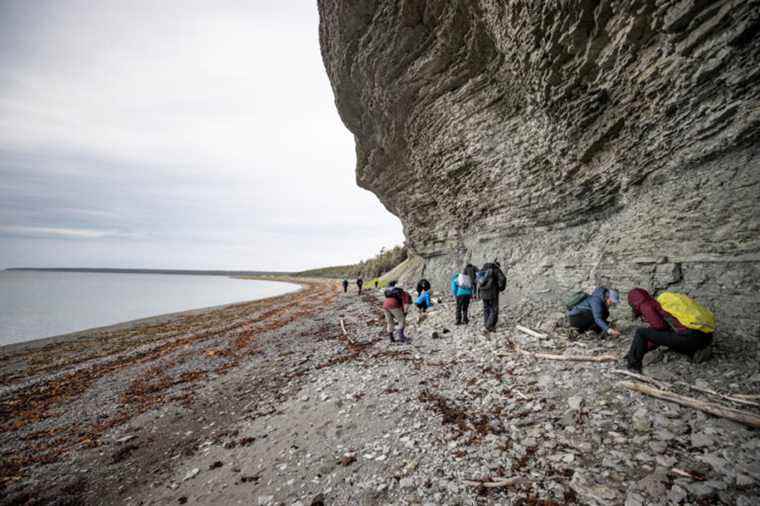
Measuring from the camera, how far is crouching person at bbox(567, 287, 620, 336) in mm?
7648

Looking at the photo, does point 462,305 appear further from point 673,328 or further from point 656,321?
point 673,328

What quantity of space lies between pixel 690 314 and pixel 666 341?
654 mm

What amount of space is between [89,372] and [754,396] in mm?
22916

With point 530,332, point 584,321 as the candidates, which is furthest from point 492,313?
point 584,321

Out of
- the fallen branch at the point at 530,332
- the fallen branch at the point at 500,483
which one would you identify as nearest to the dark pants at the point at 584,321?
the fallen branch at the point at 530,332

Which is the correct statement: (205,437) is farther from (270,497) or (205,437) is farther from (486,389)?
(486,389)

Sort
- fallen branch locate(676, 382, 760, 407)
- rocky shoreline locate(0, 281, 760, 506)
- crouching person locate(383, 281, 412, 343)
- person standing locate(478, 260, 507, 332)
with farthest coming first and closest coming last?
crouching person locate(383, 281, 412, 343) < person standing locate(478, 260, 507, 332) < fallen branch locate(676, 382, 760, 407) < rocky shoreline locate(0, 281, 760, 506)

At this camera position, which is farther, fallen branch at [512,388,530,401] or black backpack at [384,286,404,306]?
black backpack at [384,286,404,306]

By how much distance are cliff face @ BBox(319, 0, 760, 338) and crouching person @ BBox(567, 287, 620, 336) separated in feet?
5.67

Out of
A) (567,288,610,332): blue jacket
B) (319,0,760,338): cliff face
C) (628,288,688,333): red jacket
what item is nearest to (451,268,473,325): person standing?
(319,0,760,338): cliff face

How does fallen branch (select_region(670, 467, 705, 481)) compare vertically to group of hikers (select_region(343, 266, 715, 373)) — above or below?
below

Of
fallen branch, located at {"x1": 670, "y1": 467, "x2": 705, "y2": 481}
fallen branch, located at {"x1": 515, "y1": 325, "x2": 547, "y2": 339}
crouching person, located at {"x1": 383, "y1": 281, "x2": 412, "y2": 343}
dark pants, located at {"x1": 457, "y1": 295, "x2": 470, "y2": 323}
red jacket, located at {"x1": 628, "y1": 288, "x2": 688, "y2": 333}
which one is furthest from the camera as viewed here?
dark pants, located at {"x1": 457, "y1": 295, "x2": 470, "y2": 323}

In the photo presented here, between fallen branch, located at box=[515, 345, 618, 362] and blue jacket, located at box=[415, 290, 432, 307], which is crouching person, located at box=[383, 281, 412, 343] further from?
fallen branch, located at box=[515, 345, 618, 362]

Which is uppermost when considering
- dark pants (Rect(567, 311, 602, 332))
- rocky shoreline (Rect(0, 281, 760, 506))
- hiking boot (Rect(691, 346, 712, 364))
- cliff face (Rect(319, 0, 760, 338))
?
cliff face (Rect(319, 0, 760, 338))
